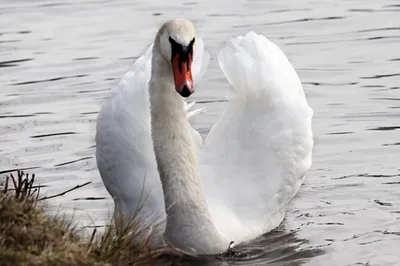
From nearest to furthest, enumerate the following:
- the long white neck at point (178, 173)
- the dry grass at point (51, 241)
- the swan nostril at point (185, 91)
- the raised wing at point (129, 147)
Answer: the dry grass at point (51, 241), the swan nostril at point (185, 91), the long white neck at point (178, 173), the raised wing at point (129, 147)

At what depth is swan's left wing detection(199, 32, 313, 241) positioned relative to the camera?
9359 mm

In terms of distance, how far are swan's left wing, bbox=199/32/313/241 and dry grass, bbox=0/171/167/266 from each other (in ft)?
8.30

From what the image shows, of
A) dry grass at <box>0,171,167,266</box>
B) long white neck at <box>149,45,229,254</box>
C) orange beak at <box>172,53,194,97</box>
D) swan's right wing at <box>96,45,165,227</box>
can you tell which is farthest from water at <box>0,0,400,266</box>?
dry grass at <box>0,171,167,266</box>

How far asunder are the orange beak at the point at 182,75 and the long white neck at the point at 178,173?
0.50 metres

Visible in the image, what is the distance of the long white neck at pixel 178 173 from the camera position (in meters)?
8.64

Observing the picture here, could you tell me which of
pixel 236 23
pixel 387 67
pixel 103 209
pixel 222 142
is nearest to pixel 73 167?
pixel 103 209

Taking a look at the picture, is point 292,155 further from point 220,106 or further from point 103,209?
point 220,106

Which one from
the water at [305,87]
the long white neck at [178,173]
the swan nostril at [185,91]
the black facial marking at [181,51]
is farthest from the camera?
the water at [305,87]

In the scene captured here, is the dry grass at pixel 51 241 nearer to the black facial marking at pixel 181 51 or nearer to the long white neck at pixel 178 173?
the black facial marking at pixel 181 51

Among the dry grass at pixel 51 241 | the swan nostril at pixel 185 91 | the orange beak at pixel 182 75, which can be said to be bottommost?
the dry grass at pixel 51 241

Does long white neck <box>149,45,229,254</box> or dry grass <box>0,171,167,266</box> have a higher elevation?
dry grass <box>0,171,167,266</box>

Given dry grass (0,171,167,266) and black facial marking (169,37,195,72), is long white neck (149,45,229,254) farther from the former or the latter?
dry grass (0,171,167,266)

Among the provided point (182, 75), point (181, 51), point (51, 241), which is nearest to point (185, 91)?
point (182, 75)

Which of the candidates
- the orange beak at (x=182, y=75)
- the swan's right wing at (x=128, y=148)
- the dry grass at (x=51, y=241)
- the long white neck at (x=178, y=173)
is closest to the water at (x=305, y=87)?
the long white neck at (x=178, y=173)
